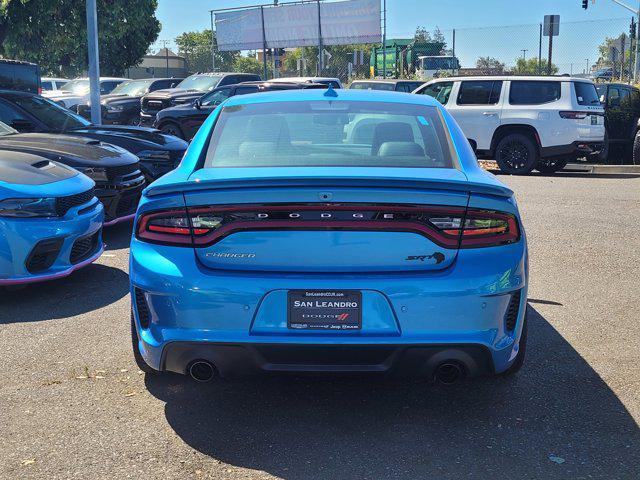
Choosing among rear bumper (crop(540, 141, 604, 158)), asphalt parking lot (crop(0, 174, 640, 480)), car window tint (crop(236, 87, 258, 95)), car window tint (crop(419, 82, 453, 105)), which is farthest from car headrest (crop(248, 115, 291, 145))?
car window tint (crop(236, 87, 258, 95))

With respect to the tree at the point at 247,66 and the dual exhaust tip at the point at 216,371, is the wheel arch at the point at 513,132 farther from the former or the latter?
the tree at the point at 247,66

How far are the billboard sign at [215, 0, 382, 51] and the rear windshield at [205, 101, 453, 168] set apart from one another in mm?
26760

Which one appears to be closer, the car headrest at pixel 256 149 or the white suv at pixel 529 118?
the car headrest at pixel 256 149

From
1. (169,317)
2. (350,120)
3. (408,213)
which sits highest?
(350,120)

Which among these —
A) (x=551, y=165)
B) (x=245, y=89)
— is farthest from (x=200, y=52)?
(x=551, y=165)

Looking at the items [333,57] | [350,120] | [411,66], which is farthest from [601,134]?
[333,57]

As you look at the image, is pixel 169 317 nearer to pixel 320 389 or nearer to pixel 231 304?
pixel 231 304

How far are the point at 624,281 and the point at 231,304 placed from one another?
14.2ft

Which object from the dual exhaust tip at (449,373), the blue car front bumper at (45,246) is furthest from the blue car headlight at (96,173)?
the dual exhaust tip at (449,373)

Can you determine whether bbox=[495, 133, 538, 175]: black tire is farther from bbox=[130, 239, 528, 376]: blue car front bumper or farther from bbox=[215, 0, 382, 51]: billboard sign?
bbox=[215, 0, 382, 51]: billboard sign

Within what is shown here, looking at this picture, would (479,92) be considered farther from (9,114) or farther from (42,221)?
(42,221)

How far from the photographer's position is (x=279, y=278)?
3.20 meters

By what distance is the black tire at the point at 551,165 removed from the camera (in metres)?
14.9

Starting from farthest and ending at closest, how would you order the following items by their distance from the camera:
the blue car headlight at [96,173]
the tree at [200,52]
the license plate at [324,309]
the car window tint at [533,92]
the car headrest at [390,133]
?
the tree at [200,52] < the car window tint at [533,92] < the blue car headlight at [96,173] < the car headrest at [390,133] < the license plate at [324,309]
